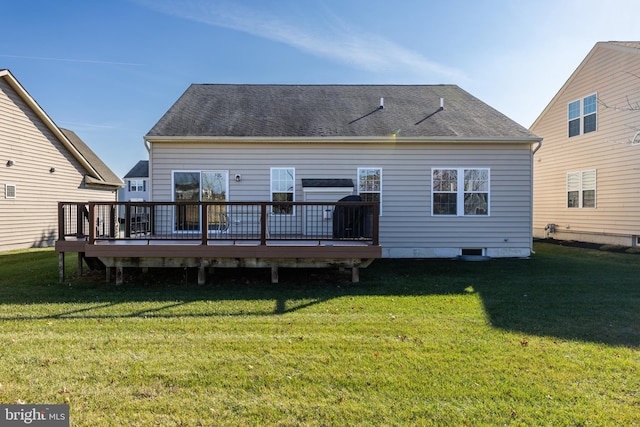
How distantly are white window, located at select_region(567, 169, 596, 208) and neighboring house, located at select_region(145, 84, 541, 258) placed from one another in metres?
5.06

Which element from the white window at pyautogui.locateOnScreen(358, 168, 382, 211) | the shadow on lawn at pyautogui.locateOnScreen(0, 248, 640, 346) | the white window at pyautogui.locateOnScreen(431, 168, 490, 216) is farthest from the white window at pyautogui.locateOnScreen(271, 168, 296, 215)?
the white window at pyautogui.locateOnScreen(431, 168, 490, 216)

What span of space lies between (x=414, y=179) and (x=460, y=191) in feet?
4.59

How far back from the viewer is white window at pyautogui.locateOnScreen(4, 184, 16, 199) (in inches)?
461

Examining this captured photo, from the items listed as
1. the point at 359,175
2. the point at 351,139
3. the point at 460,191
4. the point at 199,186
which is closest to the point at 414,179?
the point at 460,191

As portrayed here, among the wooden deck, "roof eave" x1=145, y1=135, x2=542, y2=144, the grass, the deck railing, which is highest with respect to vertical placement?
"roof eave" x1=145, y1=135, x2=542, y2=144

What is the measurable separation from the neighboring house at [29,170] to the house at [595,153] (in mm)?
20068

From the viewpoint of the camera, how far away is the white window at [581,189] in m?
12.7

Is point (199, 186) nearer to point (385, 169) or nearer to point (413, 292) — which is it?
point (385, 169)

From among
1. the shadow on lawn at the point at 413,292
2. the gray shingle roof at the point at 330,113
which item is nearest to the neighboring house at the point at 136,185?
the gray shingle roof at the point at 330,113

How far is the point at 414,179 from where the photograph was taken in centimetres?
962

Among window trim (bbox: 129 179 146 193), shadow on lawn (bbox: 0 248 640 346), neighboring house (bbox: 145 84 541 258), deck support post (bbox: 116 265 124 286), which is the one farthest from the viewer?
window trim (bbox: 129 179 146 193)

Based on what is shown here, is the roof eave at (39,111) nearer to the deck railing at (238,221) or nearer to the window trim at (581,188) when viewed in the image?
the deck railing at (238,221)

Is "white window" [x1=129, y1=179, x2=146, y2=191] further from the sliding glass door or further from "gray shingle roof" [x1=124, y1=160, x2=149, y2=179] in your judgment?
the sliding glass door

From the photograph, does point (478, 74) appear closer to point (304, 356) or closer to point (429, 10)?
point (429, 10)
